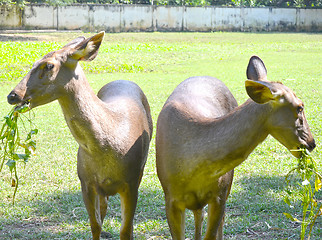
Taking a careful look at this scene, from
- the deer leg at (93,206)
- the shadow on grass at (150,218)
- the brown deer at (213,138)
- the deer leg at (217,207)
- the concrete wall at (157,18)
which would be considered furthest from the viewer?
the concrete wall at (157,18)

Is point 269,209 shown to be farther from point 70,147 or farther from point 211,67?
point 211,67

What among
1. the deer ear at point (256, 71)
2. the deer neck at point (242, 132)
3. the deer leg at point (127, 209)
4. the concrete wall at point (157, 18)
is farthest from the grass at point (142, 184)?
the concrete wall at point (157, 18)

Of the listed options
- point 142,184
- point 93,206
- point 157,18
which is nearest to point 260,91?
point 93,206

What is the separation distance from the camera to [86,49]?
4.13 meters

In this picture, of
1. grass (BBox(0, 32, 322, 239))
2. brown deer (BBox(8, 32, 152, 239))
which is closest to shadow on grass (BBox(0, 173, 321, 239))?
grass (BBox(0, 32, 322, 239))

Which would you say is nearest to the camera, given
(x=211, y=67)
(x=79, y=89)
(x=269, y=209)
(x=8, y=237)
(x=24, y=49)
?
(x=79, y=89)

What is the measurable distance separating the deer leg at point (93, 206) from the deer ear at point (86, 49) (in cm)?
119

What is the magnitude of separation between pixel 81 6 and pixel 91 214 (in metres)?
28.9

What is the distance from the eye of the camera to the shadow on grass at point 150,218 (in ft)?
17.7

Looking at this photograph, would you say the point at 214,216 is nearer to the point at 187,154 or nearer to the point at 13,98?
the point at 187,154

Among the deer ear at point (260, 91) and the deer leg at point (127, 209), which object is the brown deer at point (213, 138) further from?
the deer leg at point (127, 209)

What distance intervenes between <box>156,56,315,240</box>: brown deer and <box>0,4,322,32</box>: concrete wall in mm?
28546

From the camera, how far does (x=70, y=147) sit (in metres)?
8.51

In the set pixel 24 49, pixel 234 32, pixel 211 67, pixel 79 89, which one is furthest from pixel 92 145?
pixel 234 32
